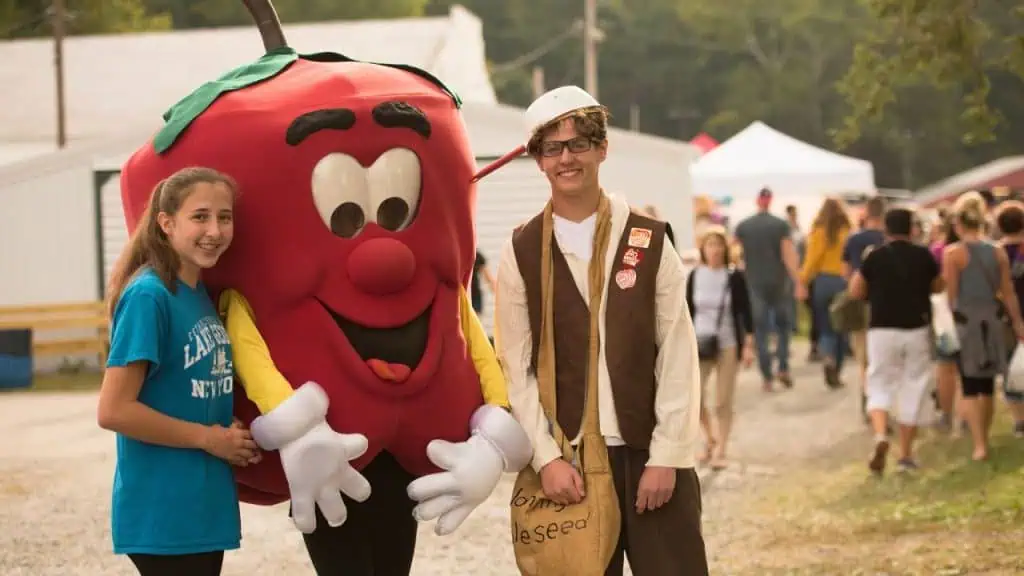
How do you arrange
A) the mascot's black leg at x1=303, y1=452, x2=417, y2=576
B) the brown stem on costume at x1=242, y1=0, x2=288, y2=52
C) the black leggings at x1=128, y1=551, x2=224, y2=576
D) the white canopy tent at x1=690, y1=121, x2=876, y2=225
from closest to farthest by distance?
the black leggings at x1=128, y1=551, x2=224, y2=576, the mascot's black leg at x1=303, y1=452, x2=417, y2=576, the brown stem on costume at x1=242, y1=0, x2=288, y2=52, the white canopy tent at x1=690, y1=121, x2=876, y2=225

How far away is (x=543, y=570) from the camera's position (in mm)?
4184

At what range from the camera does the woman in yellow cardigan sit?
44.7 ft

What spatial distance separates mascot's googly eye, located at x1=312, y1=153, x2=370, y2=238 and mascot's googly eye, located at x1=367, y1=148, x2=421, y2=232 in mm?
29

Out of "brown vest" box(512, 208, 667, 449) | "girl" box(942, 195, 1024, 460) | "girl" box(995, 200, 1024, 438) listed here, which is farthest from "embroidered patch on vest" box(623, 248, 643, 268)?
"girl" box(995, 200, 1024, 438)

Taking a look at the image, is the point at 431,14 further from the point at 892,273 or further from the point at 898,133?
the point at 892,273

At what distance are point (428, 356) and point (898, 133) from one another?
58.6 meters

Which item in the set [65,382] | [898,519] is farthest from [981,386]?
[65,382]

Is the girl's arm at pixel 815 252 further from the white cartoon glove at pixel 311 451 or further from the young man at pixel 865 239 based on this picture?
the white cartoon glove at pixel 311 451

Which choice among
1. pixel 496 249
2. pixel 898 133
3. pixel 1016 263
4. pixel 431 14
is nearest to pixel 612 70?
pixel 431 14

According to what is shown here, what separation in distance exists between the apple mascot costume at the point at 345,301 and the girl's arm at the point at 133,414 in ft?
0.98

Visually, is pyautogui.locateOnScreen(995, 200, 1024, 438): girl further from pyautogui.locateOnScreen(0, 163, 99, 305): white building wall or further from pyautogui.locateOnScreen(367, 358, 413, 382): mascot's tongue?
pyautogui.locateOnScreen(0, 163, 99, 305): white building wall

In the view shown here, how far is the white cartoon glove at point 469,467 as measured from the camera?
4328 millimetres

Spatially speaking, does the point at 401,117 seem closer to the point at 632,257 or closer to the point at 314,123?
the point at 314,123

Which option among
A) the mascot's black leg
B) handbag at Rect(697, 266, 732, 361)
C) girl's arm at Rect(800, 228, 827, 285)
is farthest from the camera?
girl's arm at Rect(800, 228, 827, 285)
